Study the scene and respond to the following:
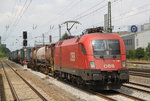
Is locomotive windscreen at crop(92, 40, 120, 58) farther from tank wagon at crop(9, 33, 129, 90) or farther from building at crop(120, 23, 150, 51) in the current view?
building at crop(120, 23, 150, 51)

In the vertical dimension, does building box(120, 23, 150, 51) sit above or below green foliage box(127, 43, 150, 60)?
above

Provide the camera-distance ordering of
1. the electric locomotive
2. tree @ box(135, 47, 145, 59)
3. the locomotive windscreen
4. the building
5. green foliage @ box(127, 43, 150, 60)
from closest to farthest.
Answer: the electric locomotive
the locomotive windscreen
green foliage @ box(127, 43, 150, 60)
tree @ box(135, 47, 145, 59)
the building

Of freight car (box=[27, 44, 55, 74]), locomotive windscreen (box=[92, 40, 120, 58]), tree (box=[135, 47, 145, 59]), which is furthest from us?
tree (box=[135, 47, 145, 59])

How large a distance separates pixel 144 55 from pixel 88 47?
122ft

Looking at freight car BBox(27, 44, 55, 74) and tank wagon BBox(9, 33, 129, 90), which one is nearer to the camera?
tank wagon BBox(9, 33, 129, 90)

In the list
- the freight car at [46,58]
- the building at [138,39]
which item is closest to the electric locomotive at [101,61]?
the freight car at [46,58]

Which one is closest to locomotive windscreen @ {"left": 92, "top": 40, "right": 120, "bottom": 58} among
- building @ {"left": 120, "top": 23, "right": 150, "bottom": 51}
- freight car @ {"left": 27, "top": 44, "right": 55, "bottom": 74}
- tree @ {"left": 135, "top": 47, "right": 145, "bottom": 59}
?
freight car @ {"left": 27, "top": 44, "right": 55, "bottom": 74}

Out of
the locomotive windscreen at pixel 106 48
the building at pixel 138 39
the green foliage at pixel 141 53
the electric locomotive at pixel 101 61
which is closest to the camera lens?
the electric locomotive at pixel 101 61

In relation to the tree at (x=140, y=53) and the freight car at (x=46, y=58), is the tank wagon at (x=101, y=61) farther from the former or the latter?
the tree at (x=140, y=53)

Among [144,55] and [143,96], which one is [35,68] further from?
[144,55]

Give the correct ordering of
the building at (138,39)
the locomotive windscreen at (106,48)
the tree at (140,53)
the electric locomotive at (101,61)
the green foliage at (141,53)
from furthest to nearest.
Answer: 1. the building at (138,39)
2. the tree at (140,53)
3. the green foliage at (141,53)
4. the locomotive windscreen at (106,48)
5. the electric locomotive at (101,61)

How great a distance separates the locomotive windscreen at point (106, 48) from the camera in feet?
35.8

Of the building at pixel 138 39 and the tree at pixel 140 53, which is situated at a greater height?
the building at pixel 138 39

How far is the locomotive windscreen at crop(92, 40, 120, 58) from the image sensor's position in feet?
35.8
